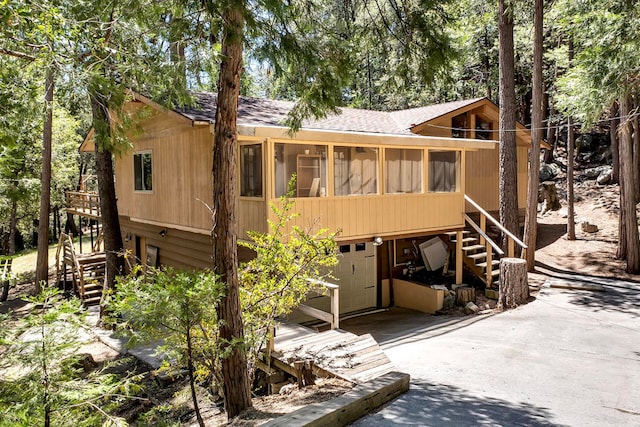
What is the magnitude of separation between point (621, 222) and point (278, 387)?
38.3 feet

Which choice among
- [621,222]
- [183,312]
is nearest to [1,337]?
[183,312]

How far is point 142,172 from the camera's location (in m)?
12.6

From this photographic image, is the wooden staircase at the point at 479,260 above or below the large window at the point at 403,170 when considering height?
below

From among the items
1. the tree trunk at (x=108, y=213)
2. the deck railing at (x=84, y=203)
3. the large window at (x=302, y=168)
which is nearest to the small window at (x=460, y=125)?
the large window at (x=302, y=168)

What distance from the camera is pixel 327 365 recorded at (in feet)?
19.1

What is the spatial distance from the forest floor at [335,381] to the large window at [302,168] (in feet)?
12.7

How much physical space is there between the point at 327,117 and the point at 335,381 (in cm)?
488

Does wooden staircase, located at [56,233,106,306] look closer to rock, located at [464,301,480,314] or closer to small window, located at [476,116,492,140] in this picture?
rock, located at [464,301,480,314]

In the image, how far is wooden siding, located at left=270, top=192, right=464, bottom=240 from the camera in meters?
9.06

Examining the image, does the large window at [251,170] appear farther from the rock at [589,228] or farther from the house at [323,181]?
the rock at [589,228]

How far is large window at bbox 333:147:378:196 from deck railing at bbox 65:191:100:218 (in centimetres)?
906

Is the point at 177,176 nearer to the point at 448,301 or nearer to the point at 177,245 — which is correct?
the point at 177,245

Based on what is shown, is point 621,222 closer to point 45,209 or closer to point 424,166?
point 424,166

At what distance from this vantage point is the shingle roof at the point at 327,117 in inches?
369
